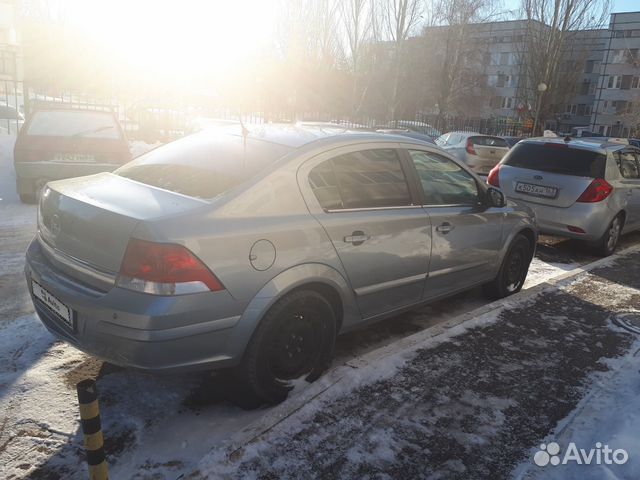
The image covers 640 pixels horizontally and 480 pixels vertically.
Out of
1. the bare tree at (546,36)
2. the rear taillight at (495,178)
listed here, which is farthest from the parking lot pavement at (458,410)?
the bare tree at (546,36)

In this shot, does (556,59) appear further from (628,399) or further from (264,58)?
(628,399)

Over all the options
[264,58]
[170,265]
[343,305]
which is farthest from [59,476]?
[264,58]

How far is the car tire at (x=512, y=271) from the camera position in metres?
4.93

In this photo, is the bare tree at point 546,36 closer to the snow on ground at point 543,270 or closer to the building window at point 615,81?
the snow on ground at point 543,270

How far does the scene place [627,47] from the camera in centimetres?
5419

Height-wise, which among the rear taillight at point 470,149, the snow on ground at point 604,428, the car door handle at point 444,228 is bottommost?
the snow on ground at point 604,428

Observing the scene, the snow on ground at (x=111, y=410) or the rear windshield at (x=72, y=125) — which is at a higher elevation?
the rear windshield at (x=72, y=125)

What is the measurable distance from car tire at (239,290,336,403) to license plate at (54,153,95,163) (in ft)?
19.1

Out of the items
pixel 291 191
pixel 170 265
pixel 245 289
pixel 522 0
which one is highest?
pixel 522 0

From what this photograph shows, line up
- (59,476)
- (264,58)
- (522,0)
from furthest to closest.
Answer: (522,0) → (264,58) → (59,476)

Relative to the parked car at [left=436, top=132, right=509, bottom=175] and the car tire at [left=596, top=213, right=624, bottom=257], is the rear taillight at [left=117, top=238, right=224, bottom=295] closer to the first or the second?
the car tire at [left=596, top=213, right=624, bottom=257]

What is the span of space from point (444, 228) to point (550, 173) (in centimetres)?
376

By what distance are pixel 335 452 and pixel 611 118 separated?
6382 cm

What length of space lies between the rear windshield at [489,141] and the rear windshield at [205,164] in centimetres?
1309
